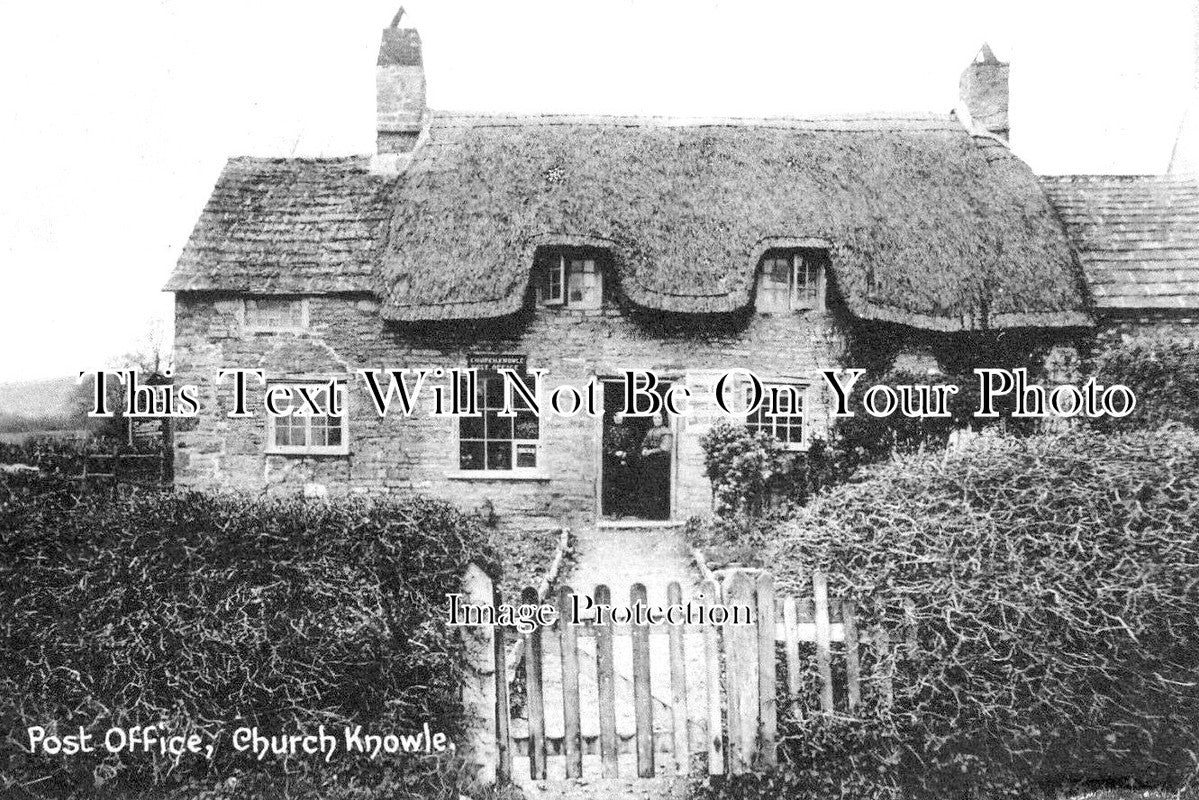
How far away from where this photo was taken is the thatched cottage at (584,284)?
21.8 ft

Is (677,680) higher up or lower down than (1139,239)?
lower down

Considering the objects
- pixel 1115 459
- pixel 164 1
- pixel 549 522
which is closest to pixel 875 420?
pixel 1115 459

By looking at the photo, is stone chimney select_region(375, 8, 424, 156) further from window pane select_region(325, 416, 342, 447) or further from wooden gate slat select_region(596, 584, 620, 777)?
wooden gate slat select_region(596, 584, 620, 777)

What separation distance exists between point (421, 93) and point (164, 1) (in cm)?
397

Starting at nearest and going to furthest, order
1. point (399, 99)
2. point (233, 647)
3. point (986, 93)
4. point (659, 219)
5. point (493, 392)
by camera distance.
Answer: point (233, 647), point (493, 392), point (659, 219), point (399, 99), point (986, 93)

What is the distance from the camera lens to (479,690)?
3.68 m

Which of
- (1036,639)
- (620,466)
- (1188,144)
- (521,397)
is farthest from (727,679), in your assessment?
(1188,144)

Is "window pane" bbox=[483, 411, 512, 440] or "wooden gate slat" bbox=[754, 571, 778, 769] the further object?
"window pane" bbox=[483, 411, 512, 440]

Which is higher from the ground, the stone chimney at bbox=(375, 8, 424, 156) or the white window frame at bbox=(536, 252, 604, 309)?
the stone chimney at bbox=(375, 8, 424, 156)

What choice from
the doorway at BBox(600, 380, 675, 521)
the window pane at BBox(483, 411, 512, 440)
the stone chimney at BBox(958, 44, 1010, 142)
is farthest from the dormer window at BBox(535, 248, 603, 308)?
the stone chimney at BBox(958, 44, 1010, 142)

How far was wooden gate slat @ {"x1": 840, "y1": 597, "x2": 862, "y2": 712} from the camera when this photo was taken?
369cm

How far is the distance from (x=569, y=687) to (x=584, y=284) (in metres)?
4.55

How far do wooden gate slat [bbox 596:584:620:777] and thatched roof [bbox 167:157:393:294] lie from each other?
459cm

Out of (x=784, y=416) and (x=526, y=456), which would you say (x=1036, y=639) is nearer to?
(x=784, y=416)
